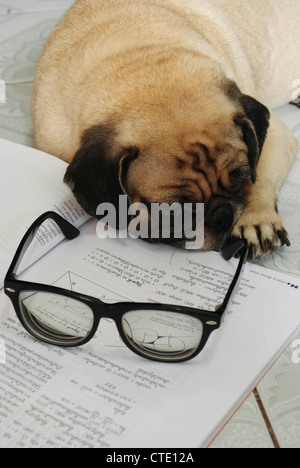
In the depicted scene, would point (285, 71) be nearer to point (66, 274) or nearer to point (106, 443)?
point (66, 274)

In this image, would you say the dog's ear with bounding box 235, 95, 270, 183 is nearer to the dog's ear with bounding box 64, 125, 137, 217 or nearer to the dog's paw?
the dog's paw

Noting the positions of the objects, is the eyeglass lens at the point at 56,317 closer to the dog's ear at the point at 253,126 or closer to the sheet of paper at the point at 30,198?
the sheet of paper at the point at 30,198

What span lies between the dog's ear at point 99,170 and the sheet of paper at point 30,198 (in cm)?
10

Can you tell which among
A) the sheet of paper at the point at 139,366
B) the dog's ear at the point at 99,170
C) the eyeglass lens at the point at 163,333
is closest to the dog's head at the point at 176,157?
the dog's ear at the point at 99,170

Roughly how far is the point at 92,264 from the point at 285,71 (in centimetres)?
97

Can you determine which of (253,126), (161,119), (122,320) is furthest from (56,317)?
(253,126)

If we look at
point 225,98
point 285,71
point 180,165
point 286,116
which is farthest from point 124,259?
point 285,71

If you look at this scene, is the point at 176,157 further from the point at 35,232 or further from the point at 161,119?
the point at 35,232

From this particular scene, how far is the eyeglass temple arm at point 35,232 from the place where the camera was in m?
0.89

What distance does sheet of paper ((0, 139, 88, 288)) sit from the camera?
1.01 metres

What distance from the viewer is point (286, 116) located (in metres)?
1.53

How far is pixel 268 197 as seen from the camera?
113 cm

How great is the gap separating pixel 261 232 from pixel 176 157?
23cm

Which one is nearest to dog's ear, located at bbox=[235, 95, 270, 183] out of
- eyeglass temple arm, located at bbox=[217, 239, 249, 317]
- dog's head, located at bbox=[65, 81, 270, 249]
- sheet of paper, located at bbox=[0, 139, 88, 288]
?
dog's head, located at bbox=[65, 81, 270, 249]
